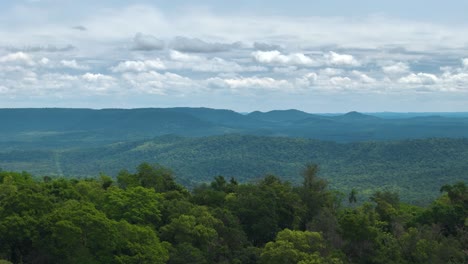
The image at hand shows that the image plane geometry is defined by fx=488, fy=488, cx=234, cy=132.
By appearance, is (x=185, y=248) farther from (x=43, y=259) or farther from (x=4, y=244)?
(x=4, y=244)

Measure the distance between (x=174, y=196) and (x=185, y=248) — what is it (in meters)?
21.4

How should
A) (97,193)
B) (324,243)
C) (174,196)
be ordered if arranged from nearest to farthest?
(324,243) < (97,193) < (174,196)

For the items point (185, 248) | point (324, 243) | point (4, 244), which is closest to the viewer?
point (4, 244)

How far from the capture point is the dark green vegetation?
44531 millimetres

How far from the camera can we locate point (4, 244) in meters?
44.1

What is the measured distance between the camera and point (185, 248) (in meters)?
50.3

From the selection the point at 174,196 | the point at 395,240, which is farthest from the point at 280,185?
the point at 395,240

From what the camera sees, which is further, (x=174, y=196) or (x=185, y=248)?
(x=174, y=196)

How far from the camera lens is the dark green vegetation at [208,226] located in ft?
146

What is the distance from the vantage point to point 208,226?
184ft

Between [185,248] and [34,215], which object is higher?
[34,215]

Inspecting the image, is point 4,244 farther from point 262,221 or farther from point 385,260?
point 385,260

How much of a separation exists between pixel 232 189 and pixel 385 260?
113 feet

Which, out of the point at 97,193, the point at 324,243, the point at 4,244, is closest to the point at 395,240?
the point at 324,243
